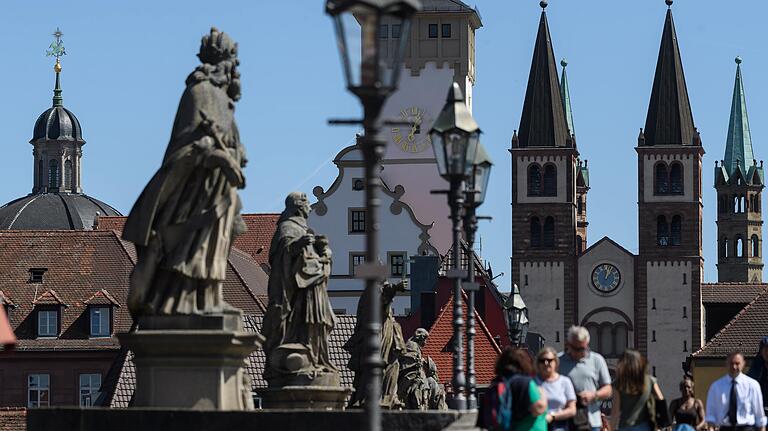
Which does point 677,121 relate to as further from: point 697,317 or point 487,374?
point 487,374

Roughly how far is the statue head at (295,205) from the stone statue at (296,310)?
0.65 feet

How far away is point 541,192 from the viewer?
138 meters

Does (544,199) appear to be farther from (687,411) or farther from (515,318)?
(687,411)

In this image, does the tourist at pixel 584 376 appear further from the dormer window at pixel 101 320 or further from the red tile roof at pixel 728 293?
the red tile roof at pixel 728 293

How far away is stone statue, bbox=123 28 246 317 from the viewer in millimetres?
17453

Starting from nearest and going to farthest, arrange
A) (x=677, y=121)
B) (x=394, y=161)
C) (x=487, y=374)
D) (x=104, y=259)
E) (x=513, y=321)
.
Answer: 1. (x=513, y=321)
2. (x=487, y=374)
3. (x=104, y=259)
4. (x=394, y=161)
5. (x=677, y=121)

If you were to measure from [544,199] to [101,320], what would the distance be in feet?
234

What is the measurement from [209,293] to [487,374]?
45994mm

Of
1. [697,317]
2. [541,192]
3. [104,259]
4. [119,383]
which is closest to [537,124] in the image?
[541,192]

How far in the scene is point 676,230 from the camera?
13625cm

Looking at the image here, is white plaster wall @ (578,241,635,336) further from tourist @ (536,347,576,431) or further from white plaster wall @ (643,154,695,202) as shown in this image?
tourist @ (536,347,576,431)

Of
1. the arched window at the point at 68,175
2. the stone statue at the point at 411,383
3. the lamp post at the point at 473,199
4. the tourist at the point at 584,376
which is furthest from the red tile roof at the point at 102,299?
the arched window at the point at 68,175

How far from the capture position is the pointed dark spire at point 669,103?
448 feet

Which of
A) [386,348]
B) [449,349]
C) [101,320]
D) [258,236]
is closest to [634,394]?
[386,348]
